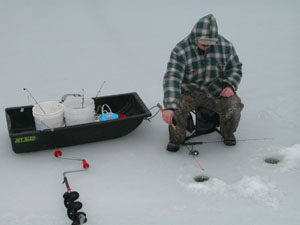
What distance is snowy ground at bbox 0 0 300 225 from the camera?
2.60 m

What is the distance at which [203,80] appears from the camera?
325 centimetres

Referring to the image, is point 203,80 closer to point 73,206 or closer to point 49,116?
point 49,116

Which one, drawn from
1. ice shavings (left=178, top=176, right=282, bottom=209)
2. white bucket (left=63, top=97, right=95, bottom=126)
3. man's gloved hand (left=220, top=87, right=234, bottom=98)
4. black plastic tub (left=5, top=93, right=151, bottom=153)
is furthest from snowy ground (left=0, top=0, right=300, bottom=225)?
man's gloved hand (left=220, top=87, right=234, bottom=98)

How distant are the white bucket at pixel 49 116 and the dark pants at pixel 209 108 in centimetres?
103

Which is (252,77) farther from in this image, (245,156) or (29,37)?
(29,37)

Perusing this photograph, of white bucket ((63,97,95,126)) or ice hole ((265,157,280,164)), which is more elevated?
white bucket ((63,97,95,126))

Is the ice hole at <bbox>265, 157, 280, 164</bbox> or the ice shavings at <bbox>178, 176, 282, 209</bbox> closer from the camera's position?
the ice shavings at <bbox>178, 176, 282, 209</bbox>

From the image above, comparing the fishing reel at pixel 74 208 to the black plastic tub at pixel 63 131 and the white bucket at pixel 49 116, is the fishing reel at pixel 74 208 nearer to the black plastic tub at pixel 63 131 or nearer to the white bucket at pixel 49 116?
the black plastic tub at pixel 63 131

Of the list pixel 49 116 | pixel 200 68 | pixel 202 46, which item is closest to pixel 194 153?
pixel 200 68

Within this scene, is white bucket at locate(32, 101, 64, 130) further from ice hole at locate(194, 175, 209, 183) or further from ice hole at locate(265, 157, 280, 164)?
ice hole at locate(265, 157, 280, 164)

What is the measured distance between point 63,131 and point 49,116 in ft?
0.66

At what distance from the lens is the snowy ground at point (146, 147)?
8.52 feet

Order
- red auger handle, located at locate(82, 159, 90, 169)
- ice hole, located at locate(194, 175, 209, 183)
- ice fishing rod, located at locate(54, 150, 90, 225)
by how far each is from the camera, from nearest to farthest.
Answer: ice fishing rod, located at locate(54, 150, 90, 225)
ice hole, located at locate(194, 175, 209, 183)
red auger handle, located at locate(82, 159, 90, 169)

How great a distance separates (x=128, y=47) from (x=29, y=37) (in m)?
2.03
